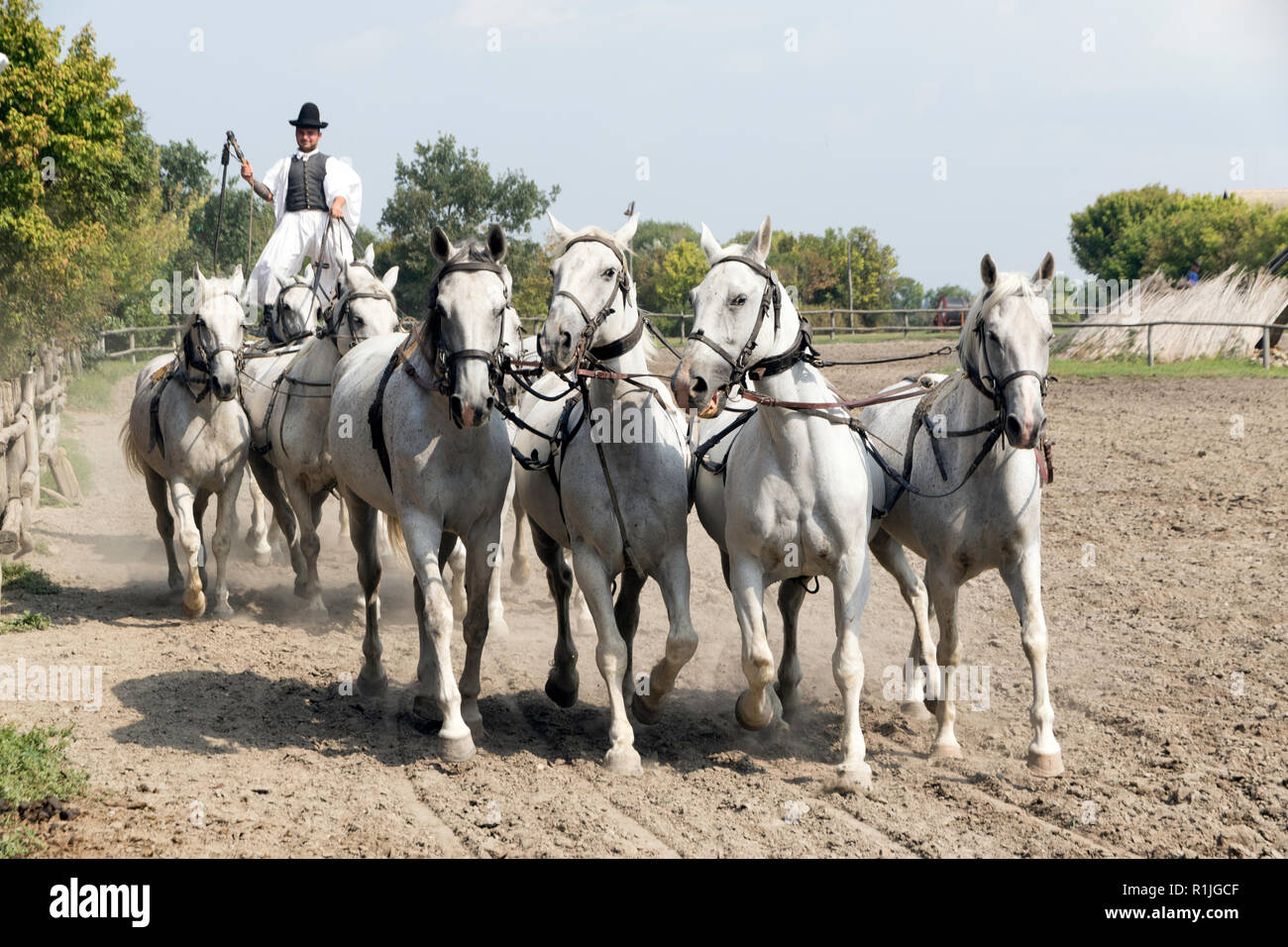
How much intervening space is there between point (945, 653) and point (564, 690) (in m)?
2.31

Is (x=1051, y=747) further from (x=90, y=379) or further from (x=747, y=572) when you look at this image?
(x=90, y=379)

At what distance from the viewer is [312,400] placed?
8984 millimetres

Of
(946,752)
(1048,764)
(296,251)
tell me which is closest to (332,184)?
(296,251)

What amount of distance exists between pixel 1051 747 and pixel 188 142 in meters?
70.5

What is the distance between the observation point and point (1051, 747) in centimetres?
577

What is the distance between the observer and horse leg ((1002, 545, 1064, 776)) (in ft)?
18.9

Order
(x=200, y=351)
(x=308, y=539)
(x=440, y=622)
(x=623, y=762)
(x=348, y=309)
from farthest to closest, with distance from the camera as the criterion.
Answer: (x=308, y=539) < (x=200, y=351) < (x=348, y=309) < (x=440, y=622) < (x=623, y=762)

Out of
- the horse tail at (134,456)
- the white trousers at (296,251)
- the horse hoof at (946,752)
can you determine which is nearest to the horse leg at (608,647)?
the horse hoof at (946,752)

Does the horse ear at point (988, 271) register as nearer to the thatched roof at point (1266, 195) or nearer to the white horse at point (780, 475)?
the white horse at point (780, 475)

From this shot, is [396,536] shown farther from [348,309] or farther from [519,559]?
→ [519,559]

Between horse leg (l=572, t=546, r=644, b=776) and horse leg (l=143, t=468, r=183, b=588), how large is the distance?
19.0 feet

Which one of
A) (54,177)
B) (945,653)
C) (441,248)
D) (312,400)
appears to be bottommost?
(945,653)
